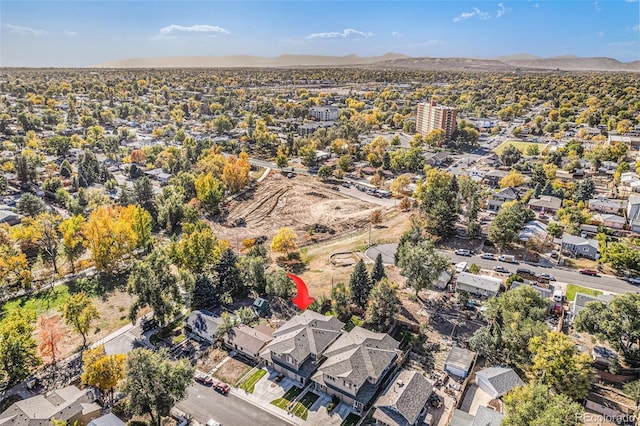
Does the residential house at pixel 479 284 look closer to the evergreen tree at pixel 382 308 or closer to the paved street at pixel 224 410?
the evergreen tree at pixel 382 308

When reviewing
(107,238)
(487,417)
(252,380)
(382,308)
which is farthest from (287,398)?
(107,238)

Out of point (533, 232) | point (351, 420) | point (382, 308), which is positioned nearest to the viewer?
point (351, 420)

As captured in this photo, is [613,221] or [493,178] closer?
[613,221]

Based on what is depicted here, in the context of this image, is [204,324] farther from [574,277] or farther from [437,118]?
[437,118]

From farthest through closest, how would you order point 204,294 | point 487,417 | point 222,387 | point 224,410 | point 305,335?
point 204,294 → point 305,335 → point 222,387 → point 224,410 → point 487,417

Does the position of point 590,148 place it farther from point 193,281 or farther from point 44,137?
point 44,137

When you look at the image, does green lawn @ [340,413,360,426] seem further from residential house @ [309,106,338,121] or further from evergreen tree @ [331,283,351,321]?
residential house @ [309,106,338,121]
